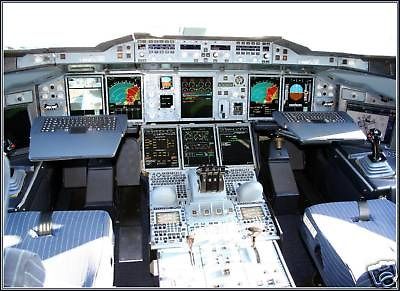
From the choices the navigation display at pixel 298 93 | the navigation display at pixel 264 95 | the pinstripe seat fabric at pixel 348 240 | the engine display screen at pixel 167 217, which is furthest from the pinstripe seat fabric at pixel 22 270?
the navigation display at pixel 298 93

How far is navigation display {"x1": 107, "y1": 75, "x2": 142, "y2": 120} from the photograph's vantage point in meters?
5.00

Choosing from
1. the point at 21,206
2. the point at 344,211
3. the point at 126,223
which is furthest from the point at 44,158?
the point at 344,211

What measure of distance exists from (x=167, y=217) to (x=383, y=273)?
79.9 inches

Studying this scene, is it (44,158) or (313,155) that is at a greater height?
(44,158)

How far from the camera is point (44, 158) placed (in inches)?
152

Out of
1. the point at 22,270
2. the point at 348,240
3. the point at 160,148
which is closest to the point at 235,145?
the point at 160,148

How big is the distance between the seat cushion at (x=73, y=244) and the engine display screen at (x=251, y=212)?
1.46 metres

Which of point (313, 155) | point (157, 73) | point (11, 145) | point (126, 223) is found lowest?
point (126, 223)

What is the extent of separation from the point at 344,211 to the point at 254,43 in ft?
6.99

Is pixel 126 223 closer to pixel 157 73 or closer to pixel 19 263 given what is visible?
pixel 157 73

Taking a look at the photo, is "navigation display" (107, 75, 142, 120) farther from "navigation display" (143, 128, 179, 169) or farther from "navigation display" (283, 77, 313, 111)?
"navigation display" (283, 77, 313, 111)

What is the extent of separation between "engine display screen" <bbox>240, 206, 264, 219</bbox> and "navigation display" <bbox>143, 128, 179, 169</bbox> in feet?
3.35

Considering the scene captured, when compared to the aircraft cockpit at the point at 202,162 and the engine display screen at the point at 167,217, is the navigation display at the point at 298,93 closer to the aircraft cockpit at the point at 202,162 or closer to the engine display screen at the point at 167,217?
the aircraft cockpit at the point at 202,162

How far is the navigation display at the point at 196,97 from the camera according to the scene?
17.0 ft
